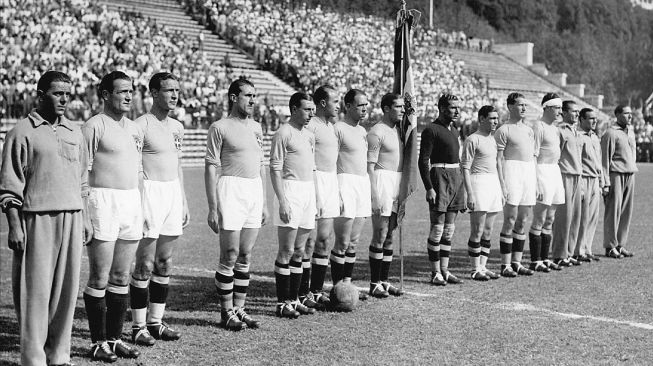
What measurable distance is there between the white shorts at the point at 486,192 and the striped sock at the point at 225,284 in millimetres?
3857

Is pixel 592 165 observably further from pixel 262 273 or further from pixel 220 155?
pixel 220 155

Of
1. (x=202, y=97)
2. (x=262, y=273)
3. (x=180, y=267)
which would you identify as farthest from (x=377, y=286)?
(x=202, y=97)

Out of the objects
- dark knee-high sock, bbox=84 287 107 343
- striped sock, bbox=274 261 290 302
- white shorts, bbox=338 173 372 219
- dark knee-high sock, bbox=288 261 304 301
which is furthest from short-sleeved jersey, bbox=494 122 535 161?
dark knee-high sock, bbox=84 287 107 343

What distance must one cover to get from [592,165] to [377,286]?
4.65m

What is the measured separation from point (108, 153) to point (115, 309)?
124cm

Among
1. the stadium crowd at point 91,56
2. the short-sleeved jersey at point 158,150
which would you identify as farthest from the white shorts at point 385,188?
the stadium crowd at point 91,56

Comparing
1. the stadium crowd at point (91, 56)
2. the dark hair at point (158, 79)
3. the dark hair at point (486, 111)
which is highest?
the stadium crowd at point (91, 56)

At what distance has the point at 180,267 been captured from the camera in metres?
Answer: 11.2

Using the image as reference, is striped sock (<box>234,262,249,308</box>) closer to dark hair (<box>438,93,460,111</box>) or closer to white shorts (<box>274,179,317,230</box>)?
white shorts (<box>274,179,317,230</box>)

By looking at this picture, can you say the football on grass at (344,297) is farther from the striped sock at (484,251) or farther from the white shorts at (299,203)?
the striped sock at (484,251)

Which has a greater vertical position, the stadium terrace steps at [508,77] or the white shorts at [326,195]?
the stadium terrace steps at [508,77]

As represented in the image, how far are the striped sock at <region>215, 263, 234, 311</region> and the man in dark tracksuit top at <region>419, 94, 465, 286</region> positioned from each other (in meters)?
3.14

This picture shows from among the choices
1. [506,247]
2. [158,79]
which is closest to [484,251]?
[506,247]

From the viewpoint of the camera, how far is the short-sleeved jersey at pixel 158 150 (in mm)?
6980
